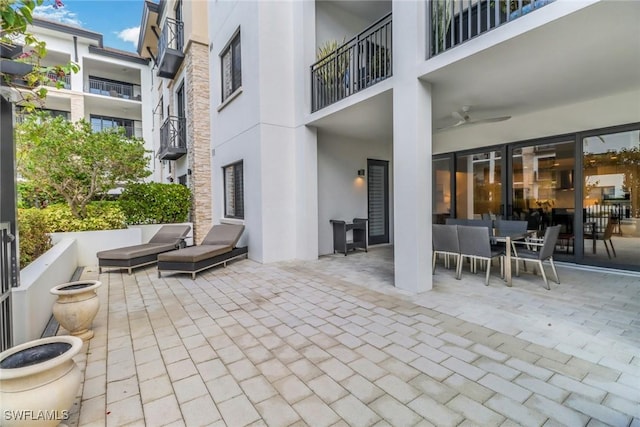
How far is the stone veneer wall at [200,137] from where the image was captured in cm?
988

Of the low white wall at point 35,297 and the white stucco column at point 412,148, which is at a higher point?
the white stucco column at point 412,148

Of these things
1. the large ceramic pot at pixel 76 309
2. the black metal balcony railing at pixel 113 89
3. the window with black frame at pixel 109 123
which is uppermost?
the black metal balcony railing at pixel 113 89

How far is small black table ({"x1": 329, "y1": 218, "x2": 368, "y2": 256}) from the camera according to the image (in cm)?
770

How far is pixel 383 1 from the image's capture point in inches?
298

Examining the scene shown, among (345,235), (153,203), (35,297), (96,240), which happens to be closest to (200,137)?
(153,203)

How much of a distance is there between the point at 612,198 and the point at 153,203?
35.7 ft

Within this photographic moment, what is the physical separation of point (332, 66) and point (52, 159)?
6.44 metres

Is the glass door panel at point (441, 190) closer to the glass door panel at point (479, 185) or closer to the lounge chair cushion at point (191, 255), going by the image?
the glass door panel at point (479, 185)

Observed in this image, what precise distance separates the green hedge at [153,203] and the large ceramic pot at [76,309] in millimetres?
5768

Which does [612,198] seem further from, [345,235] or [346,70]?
[346,70]

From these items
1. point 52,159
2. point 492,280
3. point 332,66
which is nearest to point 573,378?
point 492,280

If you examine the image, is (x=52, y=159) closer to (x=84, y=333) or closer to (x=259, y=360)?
(x=84, y=333)

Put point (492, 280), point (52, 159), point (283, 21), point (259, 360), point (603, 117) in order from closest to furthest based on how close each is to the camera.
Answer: point (259, 360)
point (492, 280)
point (603, 117)
point (52, 159)
point (283, 21)

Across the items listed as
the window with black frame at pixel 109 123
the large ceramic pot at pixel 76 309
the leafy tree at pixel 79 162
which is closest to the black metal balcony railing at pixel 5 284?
the large ceramic pot at pixel 76 309
